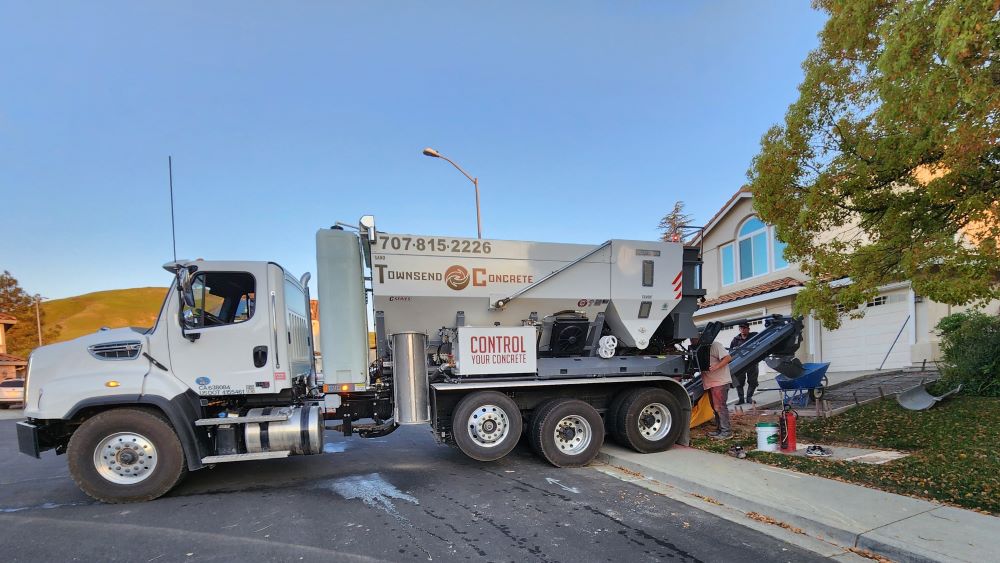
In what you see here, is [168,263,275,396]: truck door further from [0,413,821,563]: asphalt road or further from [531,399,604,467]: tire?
[531,399,604,467]: tire

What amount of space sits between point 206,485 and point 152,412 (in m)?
1.20

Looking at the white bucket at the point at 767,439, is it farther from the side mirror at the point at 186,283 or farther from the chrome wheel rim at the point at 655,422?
the side mirror at the point at 186,283

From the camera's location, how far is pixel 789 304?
46.5ft

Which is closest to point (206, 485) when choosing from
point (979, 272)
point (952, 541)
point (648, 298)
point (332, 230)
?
point (332, 230)

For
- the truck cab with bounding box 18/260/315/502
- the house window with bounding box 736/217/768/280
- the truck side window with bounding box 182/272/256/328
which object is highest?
the house window with bounding box 736/217/768/280

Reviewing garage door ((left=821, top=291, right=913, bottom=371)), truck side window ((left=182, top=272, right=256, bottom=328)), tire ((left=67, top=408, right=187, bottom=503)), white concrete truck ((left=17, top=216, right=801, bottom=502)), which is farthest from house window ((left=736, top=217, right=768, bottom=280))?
tire ((left=67, top=408, right=187, bottom=503))

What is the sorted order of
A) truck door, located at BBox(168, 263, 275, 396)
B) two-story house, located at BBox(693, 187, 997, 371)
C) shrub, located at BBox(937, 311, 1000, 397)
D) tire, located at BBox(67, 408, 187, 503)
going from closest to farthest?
tire, located at BBox(67, 408, 187, 503), truck door, located at BBox(168, 263, 275, 396), shrub, located at BBox(937, 311, 1000, 397), two-story house, located at BBox(693, 187, 997, 371)

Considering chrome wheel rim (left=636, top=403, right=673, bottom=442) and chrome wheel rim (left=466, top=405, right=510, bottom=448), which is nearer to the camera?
chrome wheel rim (left=466, top=405, right=510, bottom=448)

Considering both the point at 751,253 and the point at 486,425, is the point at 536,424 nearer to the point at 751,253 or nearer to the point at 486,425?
the point at 486,425

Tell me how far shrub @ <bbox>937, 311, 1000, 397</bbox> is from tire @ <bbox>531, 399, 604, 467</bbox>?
6.08 m

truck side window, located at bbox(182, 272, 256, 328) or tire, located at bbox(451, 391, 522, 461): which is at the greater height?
truck side window, located at bbox(182, 272, 256, 328)

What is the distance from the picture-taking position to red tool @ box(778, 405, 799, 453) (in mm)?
6832

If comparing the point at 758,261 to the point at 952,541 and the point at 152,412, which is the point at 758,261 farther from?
the point at 152,412

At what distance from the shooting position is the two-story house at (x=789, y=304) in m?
11.5
